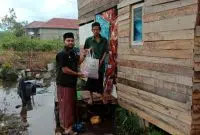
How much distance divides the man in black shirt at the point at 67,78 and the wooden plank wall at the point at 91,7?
2.53m

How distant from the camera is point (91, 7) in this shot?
11844 mm

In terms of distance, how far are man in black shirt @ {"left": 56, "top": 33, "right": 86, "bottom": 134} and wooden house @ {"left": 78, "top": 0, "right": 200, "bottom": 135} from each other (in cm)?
130

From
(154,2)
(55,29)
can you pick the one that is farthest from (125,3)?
(55,29)

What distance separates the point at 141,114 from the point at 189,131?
6.23 feet

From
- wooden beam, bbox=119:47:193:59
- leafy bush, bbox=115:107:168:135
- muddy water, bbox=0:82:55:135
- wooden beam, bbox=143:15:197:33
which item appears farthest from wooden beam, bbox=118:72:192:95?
muddy water, bbox=0:82:55:135

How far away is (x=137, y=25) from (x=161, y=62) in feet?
5.01

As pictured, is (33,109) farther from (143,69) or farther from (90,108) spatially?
(143,69)

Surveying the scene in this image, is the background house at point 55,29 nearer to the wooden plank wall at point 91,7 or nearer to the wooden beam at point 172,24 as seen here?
the wooden plank wall at point 91,7

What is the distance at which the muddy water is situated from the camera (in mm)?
8905

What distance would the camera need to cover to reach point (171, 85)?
6008 millimetres

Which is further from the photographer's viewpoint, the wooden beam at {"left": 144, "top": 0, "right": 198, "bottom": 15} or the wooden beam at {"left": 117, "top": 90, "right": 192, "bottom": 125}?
the wooden beam at {"left": 117, "top": 90, "right": 192, "bottom": 125}

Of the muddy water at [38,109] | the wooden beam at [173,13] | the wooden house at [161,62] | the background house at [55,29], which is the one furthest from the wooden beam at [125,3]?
the background house at [55,29]

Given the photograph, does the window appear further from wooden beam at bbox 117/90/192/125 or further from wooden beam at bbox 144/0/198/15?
wooden beam at bbox 117/90/192/125

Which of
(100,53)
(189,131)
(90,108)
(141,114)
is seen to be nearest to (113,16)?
(100,53)
